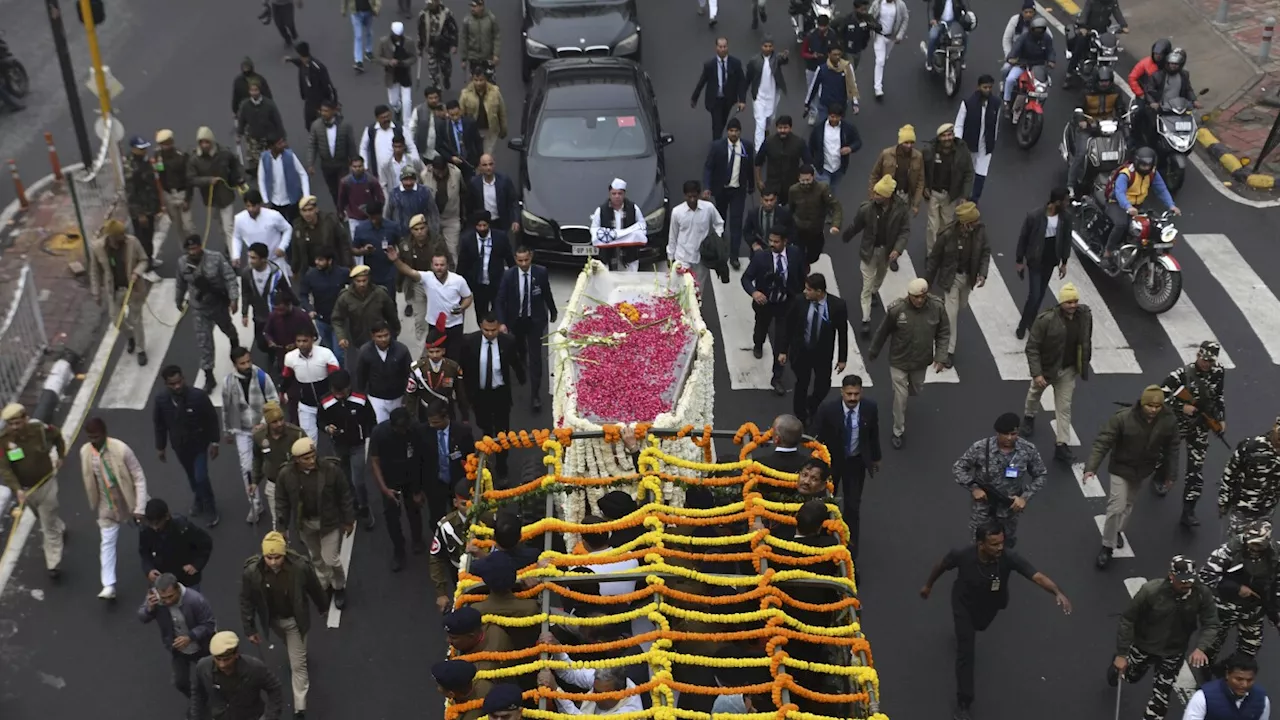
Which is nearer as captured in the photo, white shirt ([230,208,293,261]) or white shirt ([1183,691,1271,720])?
white shirt ([1183,691,1271,720])

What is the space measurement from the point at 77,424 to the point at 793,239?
7723mm

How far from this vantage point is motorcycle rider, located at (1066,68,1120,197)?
17.7m

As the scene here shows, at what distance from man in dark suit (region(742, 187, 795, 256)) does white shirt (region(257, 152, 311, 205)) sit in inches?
197

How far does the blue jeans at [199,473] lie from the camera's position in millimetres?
12930

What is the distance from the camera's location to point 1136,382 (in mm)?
15172

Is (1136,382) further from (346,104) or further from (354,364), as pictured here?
(346,104)

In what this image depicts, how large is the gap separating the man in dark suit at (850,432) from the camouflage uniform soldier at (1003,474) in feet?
2.94

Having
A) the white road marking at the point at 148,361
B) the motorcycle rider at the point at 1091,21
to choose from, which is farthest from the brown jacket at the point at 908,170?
the white road marking at the point at 148,361

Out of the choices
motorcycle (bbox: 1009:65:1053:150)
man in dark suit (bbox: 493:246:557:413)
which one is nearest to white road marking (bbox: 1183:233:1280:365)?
motorcycle (bbox: 1009:65:1053:150)

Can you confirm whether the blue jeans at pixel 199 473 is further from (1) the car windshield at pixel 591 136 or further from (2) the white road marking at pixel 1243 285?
(2) the white road marking at pixel 1243 285

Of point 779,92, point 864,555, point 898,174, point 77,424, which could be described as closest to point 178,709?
point 77,424

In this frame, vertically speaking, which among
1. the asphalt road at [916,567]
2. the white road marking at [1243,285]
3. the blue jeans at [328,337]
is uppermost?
the blue jeans at [328,337]

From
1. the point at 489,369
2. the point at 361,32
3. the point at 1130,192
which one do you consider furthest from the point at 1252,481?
the point at 361,32

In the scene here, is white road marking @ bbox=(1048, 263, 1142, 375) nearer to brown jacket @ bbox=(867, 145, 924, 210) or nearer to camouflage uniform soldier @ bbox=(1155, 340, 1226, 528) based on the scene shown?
brown jacket @ bbox=(867, 145, 924, 210)
